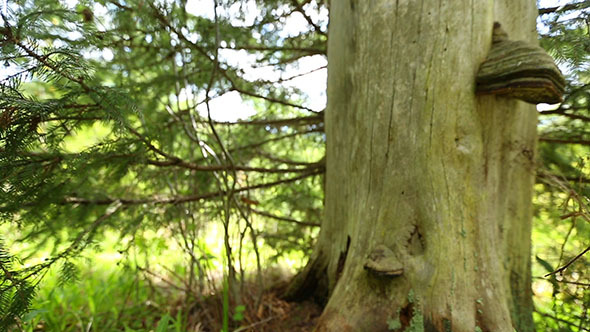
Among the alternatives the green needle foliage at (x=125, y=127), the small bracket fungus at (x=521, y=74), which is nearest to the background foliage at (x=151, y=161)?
the green needle foliage at (x=125, y=127)

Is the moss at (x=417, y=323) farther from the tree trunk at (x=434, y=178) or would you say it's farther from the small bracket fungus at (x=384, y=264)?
the small bracket fungus at (x=384, y=264)

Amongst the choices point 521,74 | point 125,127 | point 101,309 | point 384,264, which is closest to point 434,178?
point 384,264

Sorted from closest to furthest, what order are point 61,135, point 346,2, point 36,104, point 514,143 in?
point 36,104 < point 61,135 < point 514,143 < point 346,2

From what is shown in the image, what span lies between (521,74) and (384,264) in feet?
3.63

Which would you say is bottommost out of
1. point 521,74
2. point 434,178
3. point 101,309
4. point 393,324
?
point 101,309

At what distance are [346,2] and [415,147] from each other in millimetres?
1142

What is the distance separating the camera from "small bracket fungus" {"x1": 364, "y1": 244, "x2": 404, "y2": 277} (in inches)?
63.7

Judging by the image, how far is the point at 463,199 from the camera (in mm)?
1707

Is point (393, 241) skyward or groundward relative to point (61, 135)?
groundward

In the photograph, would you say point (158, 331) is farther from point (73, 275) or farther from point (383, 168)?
point (383, 168)

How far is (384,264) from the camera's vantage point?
1633mm

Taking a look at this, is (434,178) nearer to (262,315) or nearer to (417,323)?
(417,323)

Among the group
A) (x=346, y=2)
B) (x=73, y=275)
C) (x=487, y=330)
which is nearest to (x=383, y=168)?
(x=487, y=330)

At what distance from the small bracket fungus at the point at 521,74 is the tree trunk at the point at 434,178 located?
0.25ft
